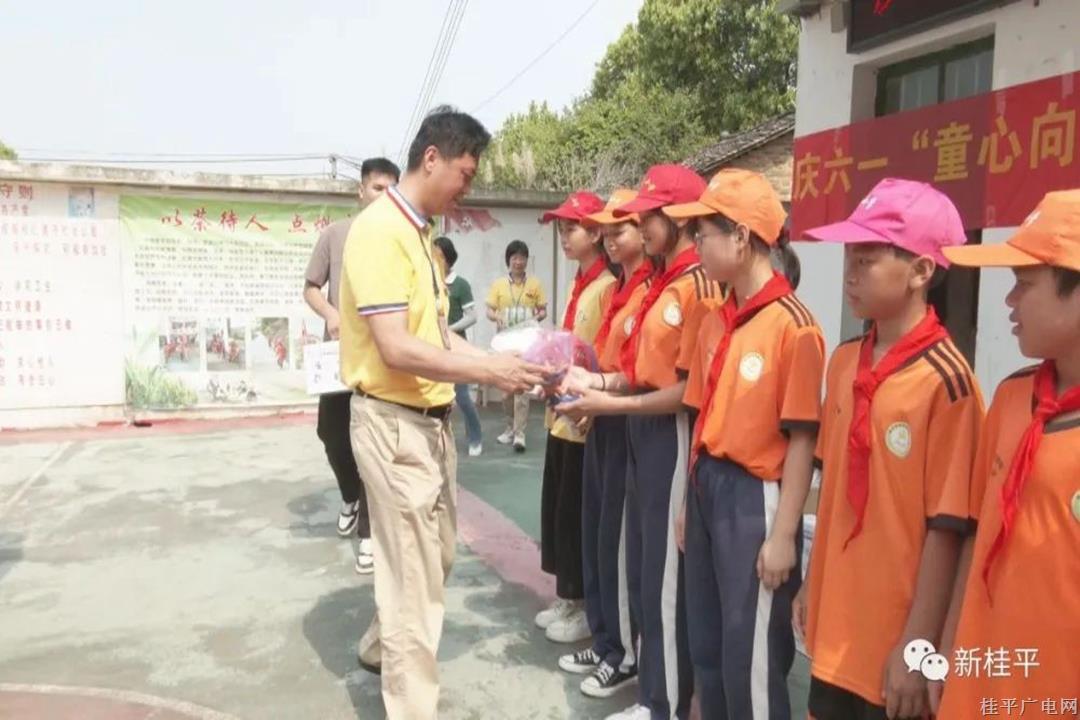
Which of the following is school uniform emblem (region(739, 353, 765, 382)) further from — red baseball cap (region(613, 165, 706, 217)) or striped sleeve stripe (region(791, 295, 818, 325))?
red baseball cap (region(613, 165, 706, 217))

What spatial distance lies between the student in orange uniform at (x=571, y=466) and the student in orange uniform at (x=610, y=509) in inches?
7.6

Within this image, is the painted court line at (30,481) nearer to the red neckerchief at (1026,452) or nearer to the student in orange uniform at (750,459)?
the student in orange uniform at (750,459)

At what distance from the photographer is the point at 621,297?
3076mm

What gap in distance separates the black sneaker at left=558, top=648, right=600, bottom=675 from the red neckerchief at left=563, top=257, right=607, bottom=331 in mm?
1322

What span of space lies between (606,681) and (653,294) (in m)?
1.36

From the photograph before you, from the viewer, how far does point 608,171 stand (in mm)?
19750

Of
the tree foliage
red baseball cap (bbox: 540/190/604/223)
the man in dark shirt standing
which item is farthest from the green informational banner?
the tree foliage

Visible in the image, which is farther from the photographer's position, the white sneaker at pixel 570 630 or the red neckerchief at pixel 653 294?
the white sneaker at pixel 570 630

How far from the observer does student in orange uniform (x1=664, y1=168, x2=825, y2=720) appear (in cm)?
206

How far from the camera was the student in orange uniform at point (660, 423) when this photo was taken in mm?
2529

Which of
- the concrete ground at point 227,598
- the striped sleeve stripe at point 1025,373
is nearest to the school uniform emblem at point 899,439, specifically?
the striped sleeve stripe at point 1025,373

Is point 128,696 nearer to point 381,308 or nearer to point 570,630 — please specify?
point 570,630

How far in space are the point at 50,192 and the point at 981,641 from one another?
800 centimetres
